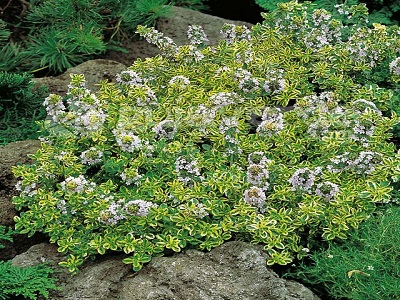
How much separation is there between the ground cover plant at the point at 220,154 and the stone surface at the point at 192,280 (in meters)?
0.07

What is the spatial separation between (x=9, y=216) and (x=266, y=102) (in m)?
1.60

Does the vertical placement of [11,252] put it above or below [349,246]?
below

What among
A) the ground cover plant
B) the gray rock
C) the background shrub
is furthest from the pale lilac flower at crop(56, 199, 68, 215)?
the background shrub

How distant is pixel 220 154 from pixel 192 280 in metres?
0.89

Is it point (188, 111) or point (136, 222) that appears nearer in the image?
point (136, 222)

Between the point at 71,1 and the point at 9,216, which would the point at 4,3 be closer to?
the point at 71,1

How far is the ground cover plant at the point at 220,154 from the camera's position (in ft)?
10.7

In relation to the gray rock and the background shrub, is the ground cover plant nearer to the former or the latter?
the gray rock

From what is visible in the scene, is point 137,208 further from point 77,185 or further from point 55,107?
point 55,107

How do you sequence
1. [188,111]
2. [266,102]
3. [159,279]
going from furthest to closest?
[266,102] → [188,111] → [159,279]

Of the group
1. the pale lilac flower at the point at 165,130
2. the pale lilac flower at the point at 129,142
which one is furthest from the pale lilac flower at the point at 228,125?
the pale lilac flower at the point at 129,142

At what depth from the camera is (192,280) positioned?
3.01m

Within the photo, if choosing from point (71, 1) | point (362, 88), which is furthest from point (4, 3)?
point (362, 88)

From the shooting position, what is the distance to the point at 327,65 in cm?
456
